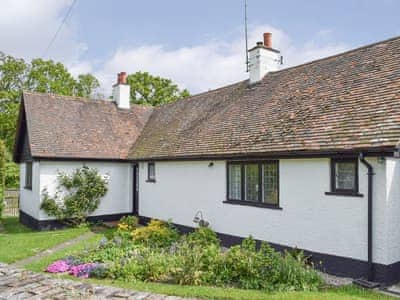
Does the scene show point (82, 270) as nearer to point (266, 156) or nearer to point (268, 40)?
point (266, 156)

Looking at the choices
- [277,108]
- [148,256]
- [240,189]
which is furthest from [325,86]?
[148,256]

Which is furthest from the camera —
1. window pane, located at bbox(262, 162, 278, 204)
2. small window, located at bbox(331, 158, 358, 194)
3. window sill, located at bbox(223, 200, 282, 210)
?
window pane, located at bbox(262, 162, 278, 204)

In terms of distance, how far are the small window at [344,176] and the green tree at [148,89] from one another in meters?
33.8

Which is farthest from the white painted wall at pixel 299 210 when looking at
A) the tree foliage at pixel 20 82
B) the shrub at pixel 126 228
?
the tree foliage at pixel 20 82

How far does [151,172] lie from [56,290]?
942cm

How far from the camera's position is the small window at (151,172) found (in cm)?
1574

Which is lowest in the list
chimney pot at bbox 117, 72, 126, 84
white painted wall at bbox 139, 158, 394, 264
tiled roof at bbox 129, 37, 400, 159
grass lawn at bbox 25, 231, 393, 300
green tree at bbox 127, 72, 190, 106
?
grass lawn at bbox 25, 231, 393, 300

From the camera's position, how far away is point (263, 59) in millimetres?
14914

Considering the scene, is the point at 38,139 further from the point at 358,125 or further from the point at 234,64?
the point at 358,125

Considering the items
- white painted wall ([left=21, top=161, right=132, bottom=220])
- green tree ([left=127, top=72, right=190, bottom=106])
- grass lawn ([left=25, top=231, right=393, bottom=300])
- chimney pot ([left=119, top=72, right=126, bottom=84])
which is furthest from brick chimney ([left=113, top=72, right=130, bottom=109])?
green tree ([left=127, top=72, right=190, bottom=106])

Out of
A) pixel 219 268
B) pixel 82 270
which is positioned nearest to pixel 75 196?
pixel 82 270

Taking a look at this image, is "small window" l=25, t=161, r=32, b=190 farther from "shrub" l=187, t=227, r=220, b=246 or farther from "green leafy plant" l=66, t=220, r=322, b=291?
"shrub" l=187, t=227, r=220, b=246

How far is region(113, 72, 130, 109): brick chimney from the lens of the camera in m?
20.5

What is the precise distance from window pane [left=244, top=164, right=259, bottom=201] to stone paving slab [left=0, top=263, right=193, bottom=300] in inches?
192
